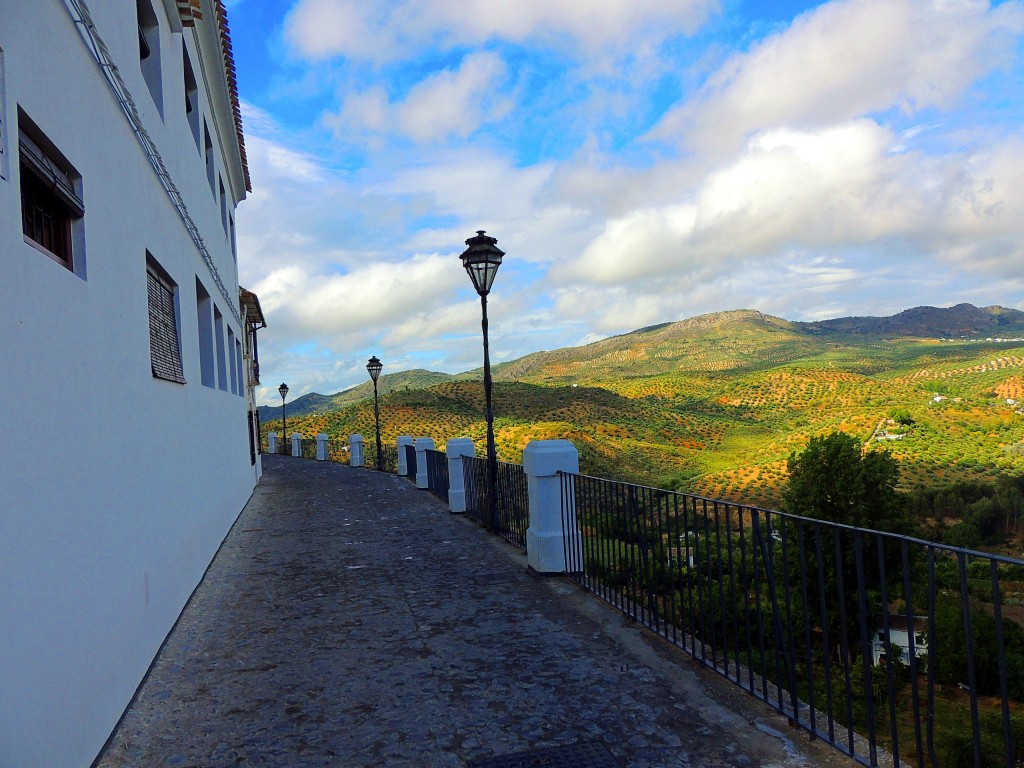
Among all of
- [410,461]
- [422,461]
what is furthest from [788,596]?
[410,461]

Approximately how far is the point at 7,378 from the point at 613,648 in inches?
152

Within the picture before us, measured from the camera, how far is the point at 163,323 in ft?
20.9

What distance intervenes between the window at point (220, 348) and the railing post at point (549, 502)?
6.11 m

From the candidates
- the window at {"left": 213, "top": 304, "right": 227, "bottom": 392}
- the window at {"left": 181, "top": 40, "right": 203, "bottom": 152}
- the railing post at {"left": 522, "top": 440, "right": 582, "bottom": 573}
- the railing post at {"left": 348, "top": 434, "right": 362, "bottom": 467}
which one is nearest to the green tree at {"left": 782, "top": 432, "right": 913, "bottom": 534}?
the railing post at {"left": 348, "top": 434, "right": 362, "bottom": 467}

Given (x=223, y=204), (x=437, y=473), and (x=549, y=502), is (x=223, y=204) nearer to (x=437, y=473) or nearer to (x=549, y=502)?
(x=437, y=473)

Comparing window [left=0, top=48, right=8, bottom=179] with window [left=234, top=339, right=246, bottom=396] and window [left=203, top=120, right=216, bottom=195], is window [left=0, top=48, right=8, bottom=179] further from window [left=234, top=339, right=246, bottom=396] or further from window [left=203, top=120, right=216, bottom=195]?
window [left=234, top=339, right=246, bottom=396]

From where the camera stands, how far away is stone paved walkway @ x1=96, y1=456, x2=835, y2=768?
11.0 feet

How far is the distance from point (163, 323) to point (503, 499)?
4665 millimetres

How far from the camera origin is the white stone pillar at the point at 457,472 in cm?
1105

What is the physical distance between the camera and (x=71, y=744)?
2.93 m

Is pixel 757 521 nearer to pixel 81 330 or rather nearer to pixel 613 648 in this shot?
pixel 613 648

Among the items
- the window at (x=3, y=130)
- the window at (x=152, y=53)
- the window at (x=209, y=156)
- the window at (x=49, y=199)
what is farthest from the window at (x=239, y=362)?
the window at (x=3, y=130)

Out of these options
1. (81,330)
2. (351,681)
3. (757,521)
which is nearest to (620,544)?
(757,521)

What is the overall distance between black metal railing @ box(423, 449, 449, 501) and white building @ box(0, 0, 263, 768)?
5.99m
